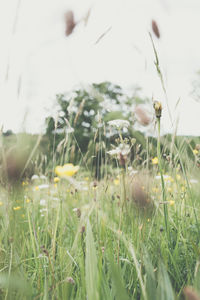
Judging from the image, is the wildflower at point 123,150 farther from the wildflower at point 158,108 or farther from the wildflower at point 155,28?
the wildflower at point 155,28

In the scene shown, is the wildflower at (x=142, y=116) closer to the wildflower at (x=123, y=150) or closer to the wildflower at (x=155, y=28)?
the wildflower at (x=123, y=150)

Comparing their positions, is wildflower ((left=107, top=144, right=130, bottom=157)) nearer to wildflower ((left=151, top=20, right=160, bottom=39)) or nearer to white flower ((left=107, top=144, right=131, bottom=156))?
white flower ((left=107, top=144, right=131, bottom=156))

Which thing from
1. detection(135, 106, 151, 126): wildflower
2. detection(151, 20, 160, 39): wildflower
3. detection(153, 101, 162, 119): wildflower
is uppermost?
detection(151, 20, 160, 39): wildflower

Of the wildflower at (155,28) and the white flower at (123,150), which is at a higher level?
the wildflower at (155,28)

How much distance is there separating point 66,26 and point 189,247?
0.91 m

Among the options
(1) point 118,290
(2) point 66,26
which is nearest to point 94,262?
(1) point 118,290

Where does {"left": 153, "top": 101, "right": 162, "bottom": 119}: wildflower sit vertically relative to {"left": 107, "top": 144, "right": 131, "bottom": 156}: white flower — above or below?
above

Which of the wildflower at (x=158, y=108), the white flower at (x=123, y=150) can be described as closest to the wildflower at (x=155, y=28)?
the wildflower at (x=158, y=108)

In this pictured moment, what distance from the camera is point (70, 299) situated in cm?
71

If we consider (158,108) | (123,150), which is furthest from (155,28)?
(123,150)

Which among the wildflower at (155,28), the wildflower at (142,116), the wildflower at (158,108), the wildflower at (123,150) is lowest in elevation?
the wildflower at (123,150)

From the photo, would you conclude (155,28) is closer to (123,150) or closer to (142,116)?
(142,116)

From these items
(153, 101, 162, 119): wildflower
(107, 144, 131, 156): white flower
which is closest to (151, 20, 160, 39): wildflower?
(153, 101, 162, 119): wildflower

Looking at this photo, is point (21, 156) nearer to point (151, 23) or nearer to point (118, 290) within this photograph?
point (118, 290)
